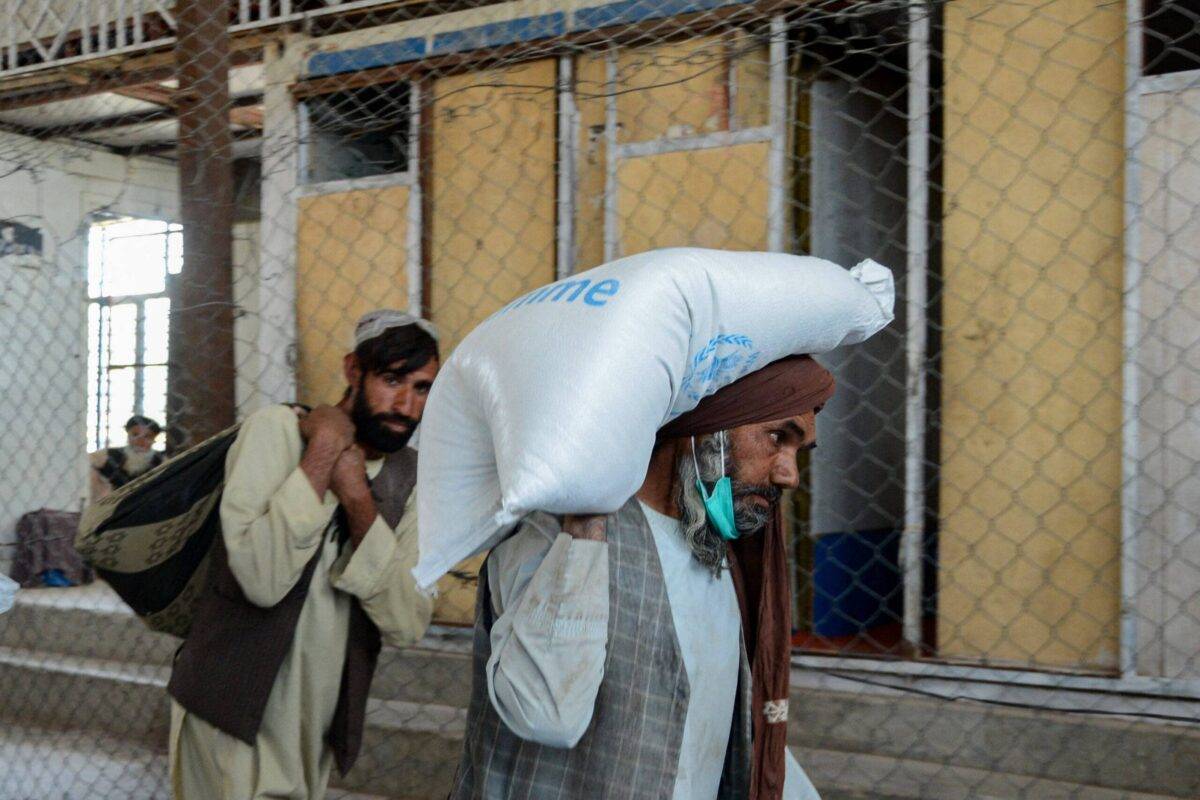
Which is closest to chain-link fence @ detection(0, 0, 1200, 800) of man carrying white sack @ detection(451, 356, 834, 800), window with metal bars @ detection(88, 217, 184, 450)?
man carrying white sack @ detection(451, 356, 834, 800)

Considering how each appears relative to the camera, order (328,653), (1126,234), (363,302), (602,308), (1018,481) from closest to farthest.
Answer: (602,308) → (328,653) → (1126,234) → (1018,481) → (363,302)

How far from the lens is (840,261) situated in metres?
4.90

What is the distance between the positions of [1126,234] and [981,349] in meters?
0.57

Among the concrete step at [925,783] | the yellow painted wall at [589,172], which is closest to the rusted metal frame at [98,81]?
the yellow painted wall at [589,172]

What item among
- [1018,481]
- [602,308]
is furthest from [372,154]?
[602,308]

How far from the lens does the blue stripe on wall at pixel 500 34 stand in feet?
15.0

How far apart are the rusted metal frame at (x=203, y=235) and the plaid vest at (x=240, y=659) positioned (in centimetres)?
32

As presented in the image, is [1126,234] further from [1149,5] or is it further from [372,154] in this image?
[372,154]

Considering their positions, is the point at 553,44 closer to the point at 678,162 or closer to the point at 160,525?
the point at 678,162

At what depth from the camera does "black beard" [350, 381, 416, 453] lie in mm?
2594

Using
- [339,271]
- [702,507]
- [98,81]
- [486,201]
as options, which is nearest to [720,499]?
[702,507]

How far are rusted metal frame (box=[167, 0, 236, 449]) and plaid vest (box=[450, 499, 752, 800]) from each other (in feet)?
3.72

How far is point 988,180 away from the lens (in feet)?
12.7

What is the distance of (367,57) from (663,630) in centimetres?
390
